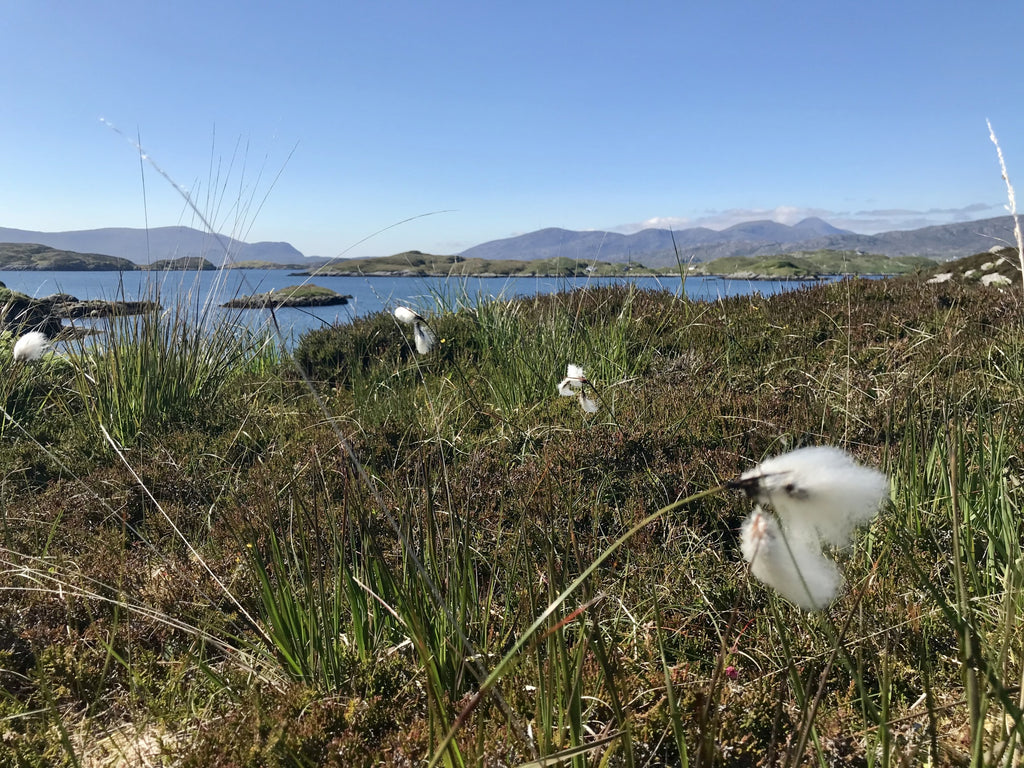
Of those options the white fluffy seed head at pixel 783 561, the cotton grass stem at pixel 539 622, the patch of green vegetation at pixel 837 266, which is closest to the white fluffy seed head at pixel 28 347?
the cotton grass stem at pixel 539 622

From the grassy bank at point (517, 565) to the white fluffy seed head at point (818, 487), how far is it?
0.44ft

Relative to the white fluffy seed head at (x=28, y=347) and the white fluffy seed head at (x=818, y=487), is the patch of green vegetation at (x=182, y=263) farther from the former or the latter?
the white fluffy seed head at (x=818, y=487)

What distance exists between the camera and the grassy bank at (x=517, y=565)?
63.7 inches

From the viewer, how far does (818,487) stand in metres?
1.06

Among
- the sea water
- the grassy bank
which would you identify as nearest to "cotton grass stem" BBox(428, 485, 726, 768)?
the grassy bank

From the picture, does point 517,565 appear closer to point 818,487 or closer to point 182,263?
point 818,487

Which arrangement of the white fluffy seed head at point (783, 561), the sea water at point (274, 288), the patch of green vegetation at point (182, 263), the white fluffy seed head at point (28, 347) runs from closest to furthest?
the white fluffy seed head at point (783, 561), the white fluffy seed head at point (28, 347), the sea water at point (274, 288), the patch of green vegetation at point (182, 263)

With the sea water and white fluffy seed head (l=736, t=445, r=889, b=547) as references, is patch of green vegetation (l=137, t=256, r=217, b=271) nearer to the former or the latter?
the sea water

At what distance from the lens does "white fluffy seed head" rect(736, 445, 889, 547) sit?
41.4 inches

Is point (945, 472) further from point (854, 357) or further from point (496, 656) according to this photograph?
point (854, 357)

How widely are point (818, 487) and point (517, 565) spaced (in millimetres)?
1612

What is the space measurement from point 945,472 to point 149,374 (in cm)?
524

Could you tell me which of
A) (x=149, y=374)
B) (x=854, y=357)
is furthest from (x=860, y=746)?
(x=149, y=374)

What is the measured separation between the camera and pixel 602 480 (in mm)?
3453
